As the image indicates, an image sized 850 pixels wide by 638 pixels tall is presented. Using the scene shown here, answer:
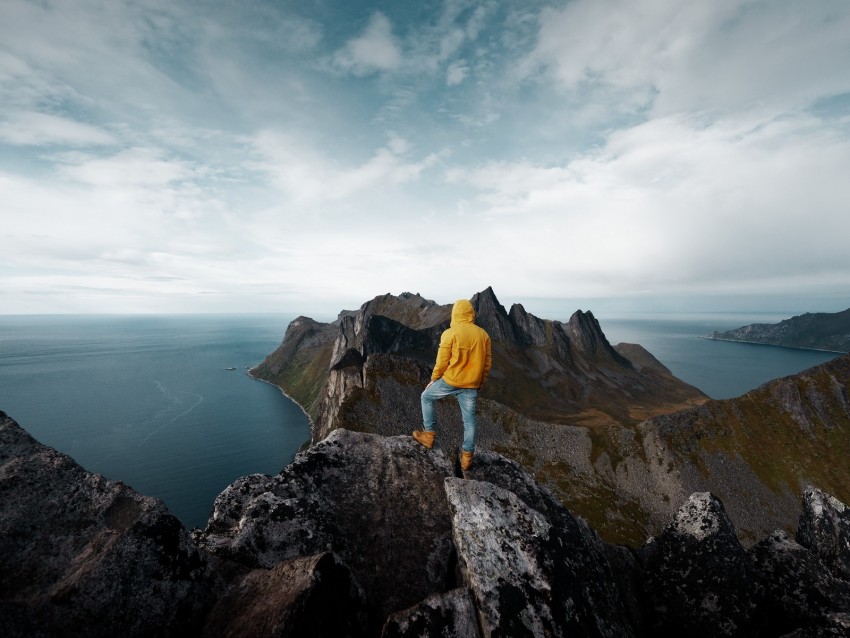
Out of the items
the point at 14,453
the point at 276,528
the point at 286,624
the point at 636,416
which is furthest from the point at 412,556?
the point at 636,416

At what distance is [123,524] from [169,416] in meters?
213

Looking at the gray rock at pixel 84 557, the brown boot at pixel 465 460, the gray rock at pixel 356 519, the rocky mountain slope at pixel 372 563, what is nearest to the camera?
the gray rock at pixel 84 557

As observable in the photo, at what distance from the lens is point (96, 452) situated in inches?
5379

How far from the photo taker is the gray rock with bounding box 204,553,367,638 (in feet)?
23.6

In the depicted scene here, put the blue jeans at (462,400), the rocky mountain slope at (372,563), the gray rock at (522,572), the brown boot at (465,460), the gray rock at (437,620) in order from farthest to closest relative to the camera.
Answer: the brown boot at (465,460) < the blue jeans at (462,400) < the gray rock at (522,572) < the gray rock at (437,620) < the rocky mountain slope at (372,563)

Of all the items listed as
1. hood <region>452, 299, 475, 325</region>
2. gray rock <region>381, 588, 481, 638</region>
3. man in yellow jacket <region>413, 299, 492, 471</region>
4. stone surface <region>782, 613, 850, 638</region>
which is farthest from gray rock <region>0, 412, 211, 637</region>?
stone surface <region>782, 613, 850, 638</region>

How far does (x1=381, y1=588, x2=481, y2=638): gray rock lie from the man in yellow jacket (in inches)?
214

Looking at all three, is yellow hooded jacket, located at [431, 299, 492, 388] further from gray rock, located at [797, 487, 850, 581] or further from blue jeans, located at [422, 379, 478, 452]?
gray rock, located at [797, 487, 850, 581]

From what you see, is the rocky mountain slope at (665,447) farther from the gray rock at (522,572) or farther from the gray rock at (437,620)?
the gray rock at (437,620)

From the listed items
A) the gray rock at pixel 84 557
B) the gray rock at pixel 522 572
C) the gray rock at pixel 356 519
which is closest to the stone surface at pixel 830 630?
the gray rock at pixel 522 572

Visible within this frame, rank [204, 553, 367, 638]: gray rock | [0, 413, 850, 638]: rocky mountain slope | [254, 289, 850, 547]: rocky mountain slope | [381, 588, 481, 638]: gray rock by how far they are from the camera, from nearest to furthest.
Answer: [204, 553, 367, 638]: gray rock, [0, 413, 850, 638]: rocky mountain slope, [381, 588, 481, 638]: gray rock, [254, 289, 850, 547]: rocky mountain slope

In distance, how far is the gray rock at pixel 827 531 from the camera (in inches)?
619

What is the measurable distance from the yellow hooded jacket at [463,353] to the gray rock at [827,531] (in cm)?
1745

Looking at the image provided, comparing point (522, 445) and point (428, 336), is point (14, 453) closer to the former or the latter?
point (522, 445)
